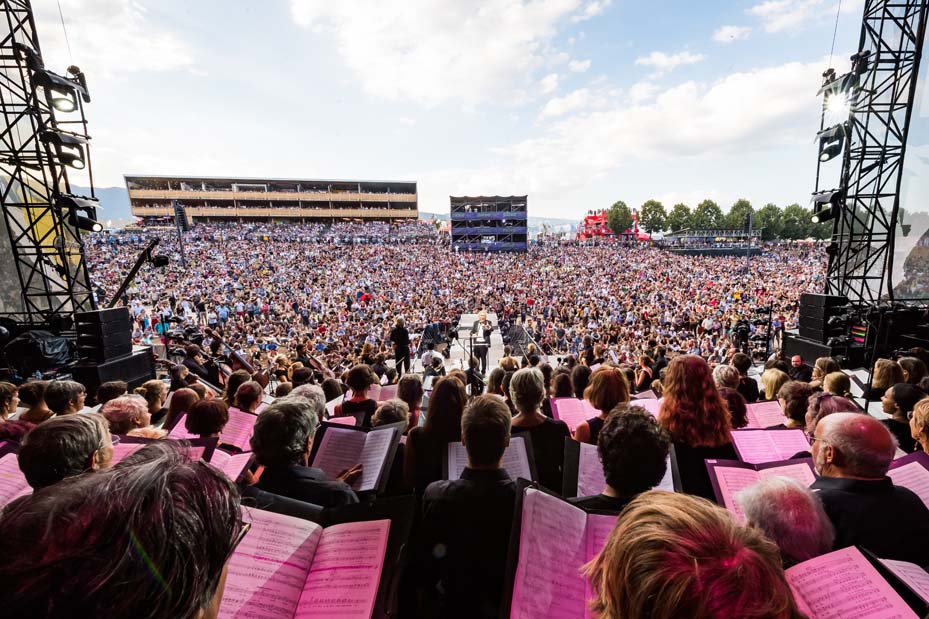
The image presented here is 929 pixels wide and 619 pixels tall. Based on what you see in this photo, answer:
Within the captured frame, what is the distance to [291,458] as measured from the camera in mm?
2121

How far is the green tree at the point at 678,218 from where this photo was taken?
73.7m

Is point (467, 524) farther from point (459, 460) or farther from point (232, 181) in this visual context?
point (232, 181)

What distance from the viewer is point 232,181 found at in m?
56.7

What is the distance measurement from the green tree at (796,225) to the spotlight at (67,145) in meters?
84.0

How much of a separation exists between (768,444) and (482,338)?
1293 centimetres

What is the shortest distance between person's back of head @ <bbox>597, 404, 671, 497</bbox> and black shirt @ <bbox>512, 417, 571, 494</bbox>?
3.37ft

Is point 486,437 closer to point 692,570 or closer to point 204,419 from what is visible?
point 692,570

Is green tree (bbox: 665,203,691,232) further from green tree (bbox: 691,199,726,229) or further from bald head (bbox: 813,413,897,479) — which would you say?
bald head (bbox: 813,413,897,479)

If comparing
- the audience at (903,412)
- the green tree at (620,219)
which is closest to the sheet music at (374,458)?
the audience at (903,412)

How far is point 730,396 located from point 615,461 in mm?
2306

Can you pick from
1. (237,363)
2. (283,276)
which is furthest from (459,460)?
(283,276)

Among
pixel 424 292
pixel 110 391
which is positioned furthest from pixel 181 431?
pixel 424 292

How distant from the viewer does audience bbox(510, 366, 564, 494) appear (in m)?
2.86

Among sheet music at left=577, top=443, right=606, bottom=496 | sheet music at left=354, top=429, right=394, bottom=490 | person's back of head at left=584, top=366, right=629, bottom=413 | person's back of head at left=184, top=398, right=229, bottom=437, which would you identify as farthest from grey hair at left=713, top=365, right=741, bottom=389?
person's back of head at left=184, top=398, right=229, bottom=437
